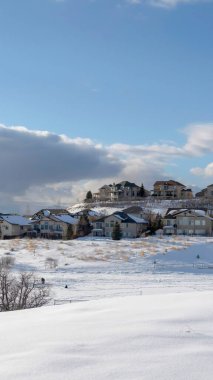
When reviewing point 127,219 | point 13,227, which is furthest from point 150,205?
point 13,227

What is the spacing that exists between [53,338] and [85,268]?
A: 3996cm

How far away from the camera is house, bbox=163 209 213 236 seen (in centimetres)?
7300

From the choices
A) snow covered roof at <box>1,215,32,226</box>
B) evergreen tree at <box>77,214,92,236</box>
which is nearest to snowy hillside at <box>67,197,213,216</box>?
evergreen tree at <box>77,214,92,236</box>

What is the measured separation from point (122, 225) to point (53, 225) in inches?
509

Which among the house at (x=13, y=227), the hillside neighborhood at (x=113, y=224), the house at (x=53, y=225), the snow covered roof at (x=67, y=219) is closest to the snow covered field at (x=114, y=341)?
the hillside neighborhood at (x=113, y=224)

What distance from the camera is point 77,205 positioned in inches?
4491

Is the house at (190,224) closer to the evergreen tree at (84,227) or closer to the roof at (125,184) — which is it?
the evergreen tree at (84,227)

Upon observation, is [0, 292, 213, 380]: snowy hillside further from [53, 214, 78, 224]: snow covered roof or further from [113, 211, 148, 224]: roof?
[53, 214, 78, 224]: snow covered roof

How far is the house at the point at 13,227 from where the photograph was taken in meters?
77.5

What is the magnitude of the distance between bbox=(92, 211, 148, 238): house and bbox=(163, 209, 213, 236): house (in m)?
4.36

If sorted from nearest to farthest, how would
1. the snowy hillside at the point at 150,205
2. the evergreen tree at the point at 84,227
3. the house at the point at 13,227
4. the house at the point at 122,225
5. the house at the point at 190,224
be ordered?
1. the house at the point at 190,224
2. the house at the point at 122,225
3. the evergreen tree at the point at 84,227
4. the house at the point at 13,227
5. the snowy hillside at the point at 150,205

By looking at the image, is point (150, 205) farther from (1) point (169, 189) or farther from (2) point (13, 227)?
(2) point (13, 227)

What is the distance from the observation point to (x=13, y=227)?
77625mm

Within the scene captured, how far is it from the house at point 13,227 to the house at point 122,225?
41.9 feet
